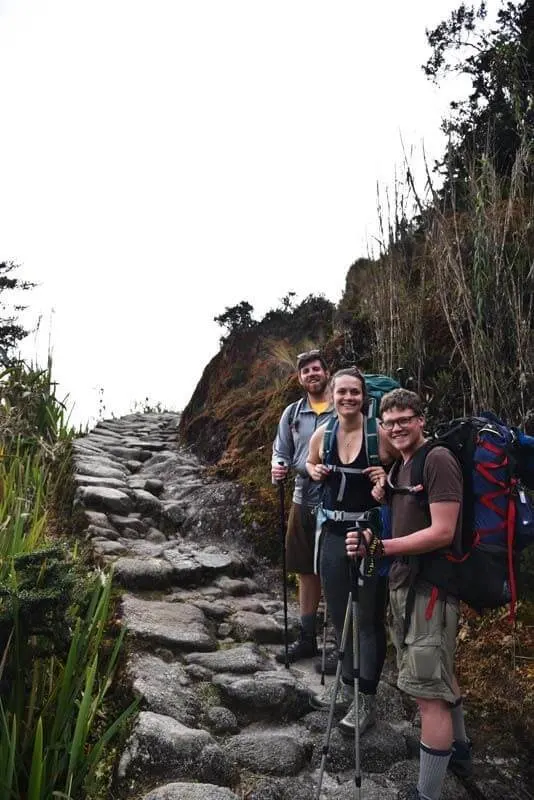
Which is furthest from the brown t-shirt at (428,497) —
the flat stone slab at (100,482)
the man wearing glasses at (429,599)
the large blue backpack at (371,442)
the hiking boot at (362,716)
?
the flat stone slab at (100,482)

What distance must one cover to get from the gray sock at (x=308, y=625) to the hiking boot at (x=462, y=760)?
1.33 meters

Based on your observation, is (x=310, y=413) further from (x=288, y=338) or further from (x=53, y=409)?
(x=288, y=338)

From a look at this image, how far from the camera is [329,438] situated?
11.1 feet

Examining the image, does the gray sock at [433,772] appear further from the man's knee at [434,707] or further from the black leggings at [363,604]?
the black leggings at [363,604]

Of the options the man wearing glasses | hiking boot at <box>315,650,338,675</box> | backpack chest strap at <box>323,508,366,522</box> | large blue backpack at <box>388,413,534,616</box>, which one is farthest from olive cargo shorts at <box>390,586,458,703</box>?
hiking boot at <box>315,650,338,675</box>

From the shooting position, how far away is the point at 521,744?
3.20 metres

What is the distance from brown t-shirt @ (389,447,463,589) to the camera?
2.53 meters

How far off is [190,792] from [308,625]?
175 cm

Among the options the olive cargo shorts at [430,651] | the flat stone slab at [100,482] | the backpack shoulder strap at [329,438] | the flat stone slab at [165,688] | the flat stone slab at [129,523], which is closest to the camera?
the olive cargo shorts at [430,651]

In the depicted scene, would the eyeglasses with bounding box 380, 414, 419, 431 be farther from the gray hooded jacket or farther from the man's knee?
the gray hooded jacket

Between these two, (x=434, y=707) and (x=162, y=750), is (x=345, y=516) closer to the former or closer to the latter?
(x=434, y=707)

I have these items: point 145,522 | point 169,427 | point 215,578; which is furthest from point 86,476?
point 169,427

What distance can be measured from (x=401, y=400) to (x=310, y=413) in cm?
156

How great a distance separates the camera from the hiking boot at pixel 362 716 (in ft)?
10.2
